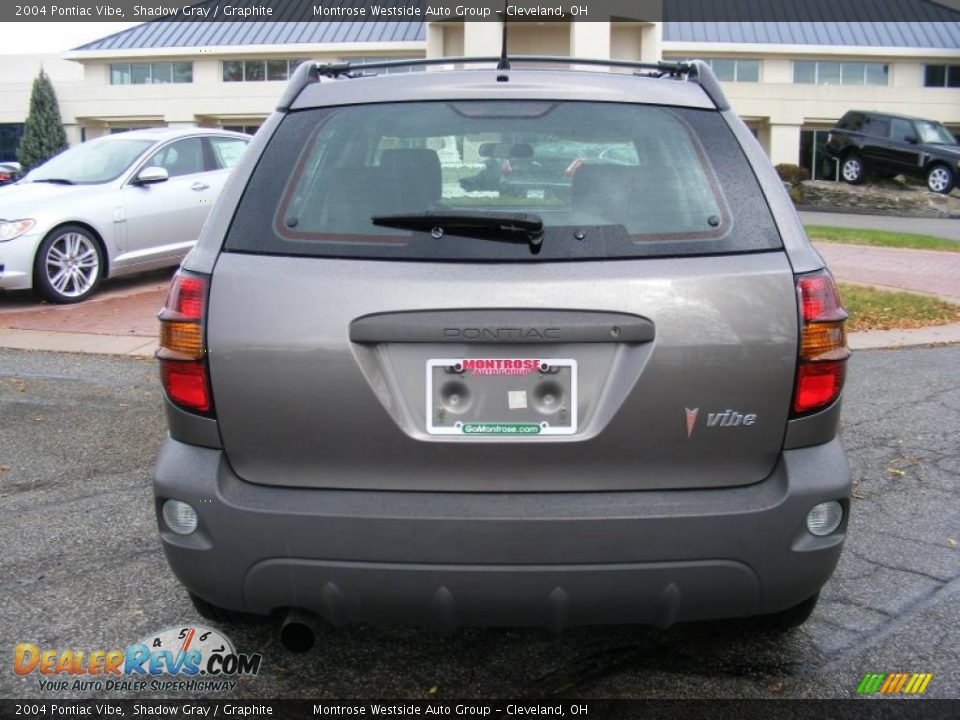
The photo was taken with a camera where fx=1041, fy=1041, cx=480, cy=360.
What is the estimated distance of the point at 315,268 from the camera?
2.66m

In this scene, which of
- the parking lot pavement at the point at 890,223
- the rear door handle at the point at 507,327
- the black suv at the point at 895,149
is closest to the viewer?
the rear door handle at the point at 507,327

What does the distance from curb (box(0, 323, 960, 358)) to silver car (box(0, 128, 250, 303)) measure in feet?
3.69

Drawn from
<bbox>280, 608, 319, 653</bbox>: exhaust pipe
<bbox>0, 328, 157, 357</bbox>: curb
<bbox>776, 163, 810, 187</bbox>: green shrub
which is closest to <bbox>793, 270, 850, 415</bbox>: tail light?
<bbox>280, 608, 319, 653</bbox>: exhaust pipe

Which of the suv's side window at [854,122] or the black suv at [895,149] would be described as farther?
the suv's side window at [854,122]

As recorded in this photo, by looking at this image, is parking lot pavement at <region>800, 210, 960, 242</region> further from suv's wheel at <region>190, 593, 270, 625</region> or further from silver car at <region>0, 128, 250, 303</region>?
suv's wheel at <region>190, 593, 270, 625</region>

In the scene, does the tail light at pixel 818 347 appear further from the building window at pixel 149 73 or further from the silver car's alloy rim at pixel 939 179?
the building window at pixel 149 73

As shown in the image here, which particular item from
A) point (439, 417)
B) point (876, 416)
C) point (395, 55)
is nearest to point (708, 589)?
point (439, 417)

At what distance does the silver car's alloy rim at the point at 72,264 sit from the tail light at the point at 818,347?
29.0 feet

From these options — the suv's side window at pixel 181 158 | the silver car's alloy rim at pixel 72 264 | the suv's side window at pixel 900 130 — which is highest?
the suv's side window at pixel 900 130

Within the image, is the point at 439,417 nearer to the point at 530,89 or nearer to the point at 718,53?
the point at 530,89

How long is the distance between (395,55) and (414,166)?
47.2 metres

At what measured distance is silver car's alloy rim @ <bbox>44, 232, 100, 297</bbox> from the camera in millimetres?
10055

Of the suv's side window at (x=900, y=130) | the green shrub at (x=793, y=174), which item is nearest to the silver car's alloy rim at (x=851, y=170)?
the suv's side window at (x=900, y=130)

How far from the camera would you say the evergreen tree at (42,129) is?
5038cm
